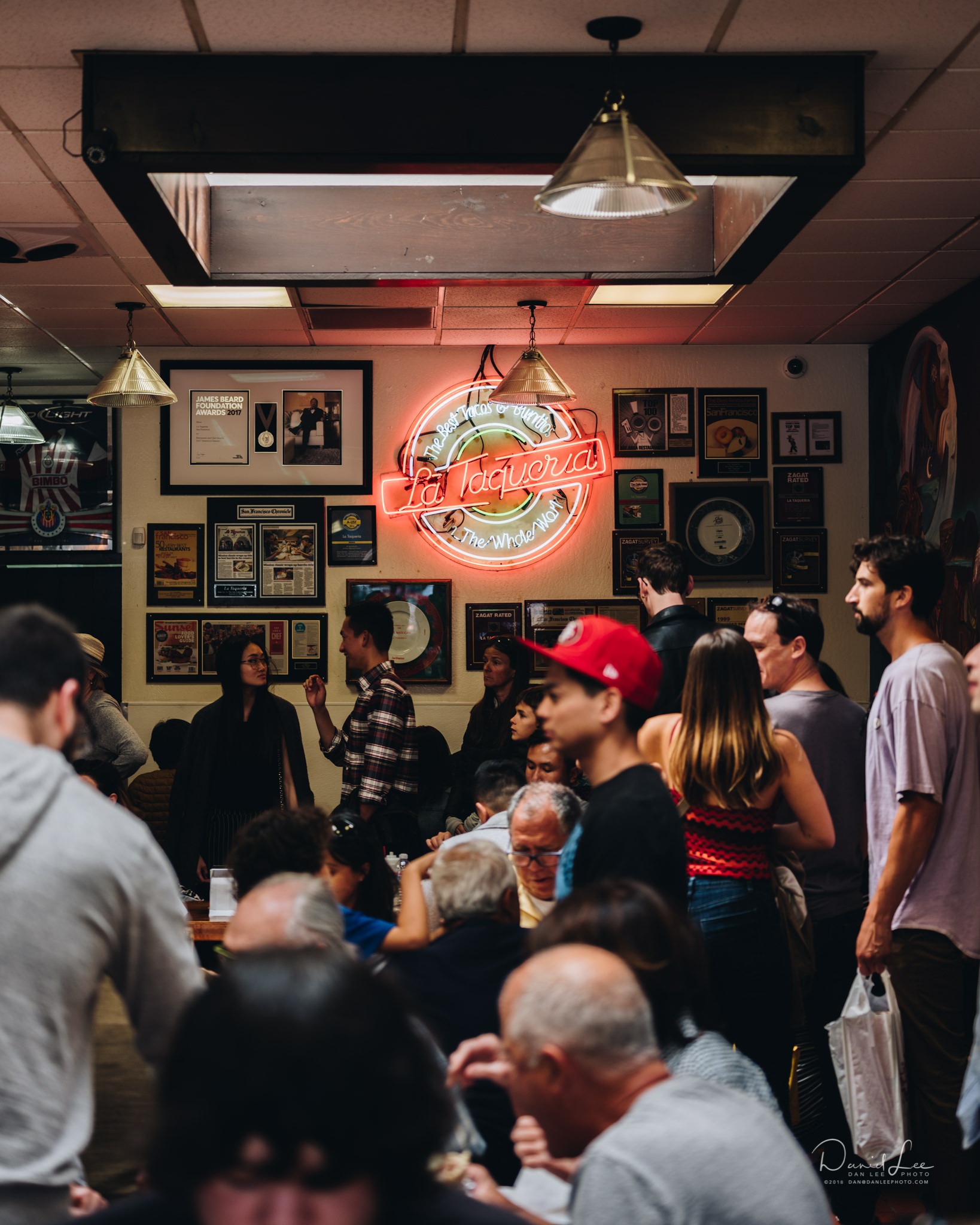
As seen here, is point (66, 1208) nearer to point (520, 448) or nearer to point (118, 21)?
point (118, 21)

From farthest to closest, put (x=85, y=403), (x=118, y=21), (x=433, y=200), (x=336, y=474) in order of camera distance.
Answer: (x=85, y=403) < (x=336, y=474) < (x=433, y=200) < (x=118, y=21)

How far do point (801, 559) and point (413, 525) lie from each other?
7.37 feet

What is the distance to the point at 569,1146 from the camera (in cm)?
150

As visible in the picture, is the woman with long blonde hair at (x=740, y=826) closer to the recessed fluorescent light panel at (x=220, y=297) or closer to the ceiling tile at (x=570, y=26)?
the ceiling tile at (x=570, y=26)

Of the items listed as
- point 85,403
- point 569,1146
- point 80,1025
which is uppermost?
point 85,403

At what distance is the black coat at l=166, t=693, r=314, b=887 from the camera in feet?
15.8

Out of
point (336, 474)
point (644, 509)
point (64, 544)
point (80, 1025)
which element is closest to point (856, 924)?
point (80, 1025)

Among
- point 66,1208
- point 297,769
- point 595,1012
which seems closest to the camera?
point 595,1012

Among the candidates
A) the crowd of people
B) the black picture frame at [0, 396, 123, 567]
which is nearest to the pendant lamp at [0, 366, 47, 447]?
the black picture frame at [0, 396, 123, 567]

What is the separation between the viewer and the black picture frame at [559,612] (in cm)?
671

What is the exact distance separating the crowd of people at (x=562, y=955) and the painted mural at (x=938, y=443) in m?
1.66

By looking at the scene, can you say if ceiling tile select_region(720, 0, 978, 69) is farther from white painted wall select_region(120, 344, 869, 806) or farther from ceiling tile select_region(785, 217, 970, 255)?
white painted wall select_region(120, 344, 869, 806)

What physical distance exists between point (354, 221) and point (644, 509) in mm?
2744

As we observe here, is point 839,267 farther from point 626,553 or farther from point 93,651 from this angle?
point 93,651
